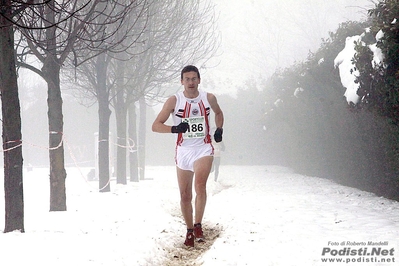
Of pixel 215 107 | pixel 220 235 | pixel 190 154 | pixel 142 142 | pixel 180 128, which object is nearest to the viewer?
pixel 180 128

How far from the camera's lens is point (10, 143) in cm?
574

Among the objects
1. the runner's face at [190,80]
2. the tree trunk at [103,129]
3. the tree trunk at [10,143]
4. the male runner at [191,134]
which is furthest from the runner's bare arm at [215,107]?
the tree trunk at [103,129]

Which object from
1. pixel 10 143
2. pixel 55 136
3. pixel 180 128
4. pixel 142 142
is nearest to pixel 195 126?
pixel 180 128

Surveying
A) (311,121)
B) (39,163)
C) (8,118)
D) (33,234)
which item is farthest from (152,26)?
(39,163)

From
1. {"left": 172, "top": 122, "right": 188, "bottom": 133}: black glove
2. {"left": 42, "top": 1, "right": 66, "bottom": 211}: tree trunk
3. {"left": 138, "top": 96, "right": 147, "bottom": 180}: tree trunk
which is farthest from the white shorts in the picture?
{"left": 138, "top": 96, "right": 147, "bottom": 180}: tree trunk

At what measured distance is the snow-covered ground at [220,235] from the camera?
450 centimetres

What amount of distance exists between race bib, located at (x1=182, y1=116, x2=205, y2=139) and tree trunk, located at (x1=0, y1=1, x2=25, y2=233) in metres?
2.30

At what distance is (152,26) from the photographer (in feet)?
45.4

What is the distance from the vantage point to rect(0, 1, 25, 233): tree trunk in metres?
5.57

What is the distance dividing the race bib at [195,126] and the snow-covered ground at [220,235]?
1369 millimetres

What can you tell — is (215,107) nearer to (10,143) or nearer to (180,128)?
(180,128)

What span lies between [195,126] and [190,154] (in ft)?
1.22

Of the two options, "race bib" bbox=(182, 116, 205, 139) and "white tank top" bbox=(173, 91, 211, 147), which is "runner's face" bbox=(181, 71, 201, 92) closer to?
"white tank top" bbox=(173, 91, 211, 147)

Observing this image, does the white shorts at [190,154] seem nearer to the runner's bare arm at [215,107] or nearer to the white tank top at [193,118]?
the white tank top at [193,118]
